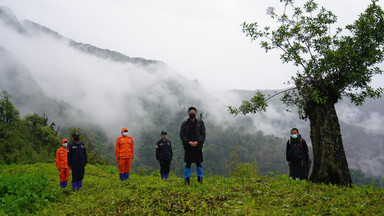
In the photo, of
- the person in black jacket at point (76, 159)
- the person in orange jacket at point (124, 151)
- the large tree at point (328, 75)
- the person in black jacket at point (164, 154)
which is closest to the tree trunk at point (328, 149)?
the large tree at point (328, 75)

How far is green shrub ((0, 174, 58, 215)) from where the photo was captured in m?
9.80

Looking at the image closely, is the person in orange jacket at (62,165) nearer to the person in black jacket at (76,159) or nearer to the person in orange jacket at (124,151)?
the person in black jacket at (76,159)

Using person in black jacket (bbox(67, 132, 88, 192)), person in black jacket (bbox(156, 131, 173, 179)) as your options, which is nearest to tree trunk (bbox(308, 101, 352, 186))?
person in black jacket (bbox(156, 131, 173, 179))

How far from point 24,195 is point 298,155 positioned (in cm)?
1178

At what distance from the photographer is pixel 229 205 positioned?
23.0 feet

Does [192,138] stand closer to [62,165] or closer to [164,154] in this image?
[164,154]

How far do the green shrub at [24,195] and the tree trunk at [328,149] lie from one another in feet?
37.1

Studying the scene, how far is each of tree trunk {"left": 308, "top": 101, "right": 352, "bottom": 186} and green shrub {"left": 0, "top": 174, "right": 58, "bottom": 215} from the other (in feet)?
37.1

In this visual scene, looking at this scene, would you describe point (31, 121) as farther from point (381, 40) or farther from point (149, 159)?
point (149, 159)

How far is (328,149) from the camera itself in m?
11.3

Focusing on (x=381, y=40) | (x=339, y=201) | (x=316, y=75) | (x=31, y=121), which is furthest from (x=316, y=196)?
(x=31, y=121)

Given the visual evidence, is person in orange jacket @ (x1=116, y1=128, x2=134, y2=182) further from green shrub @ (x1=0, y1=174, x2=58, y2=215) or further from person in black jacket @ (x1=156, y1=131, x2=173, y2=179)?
green shrub @ (x1=0, y1=174, x2=58, y2=215)

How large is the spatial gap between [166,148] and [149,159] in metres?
179

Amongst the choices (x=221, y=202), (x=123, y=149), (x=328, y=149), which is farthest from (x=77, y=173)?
(x=328, y=149)
